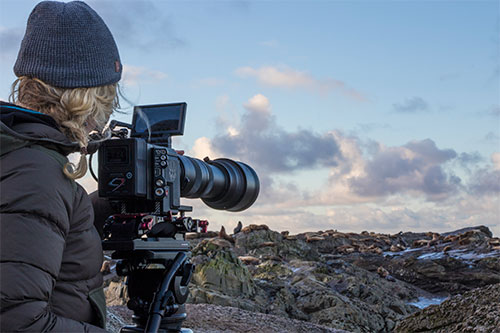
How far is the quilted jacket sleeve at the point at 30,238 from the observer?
1.72 meters

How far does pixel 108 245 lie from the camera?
2.68 m

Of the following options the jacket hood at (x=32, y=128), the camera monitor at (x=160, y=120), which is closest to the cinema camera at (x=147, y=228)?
the camera monitor at (x=160, y=120)

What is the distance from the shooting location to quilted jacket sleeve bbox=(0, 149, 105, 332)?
5.65 feet

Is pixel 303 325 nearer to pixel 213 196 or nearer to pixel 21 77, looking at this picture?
pixel 213 196

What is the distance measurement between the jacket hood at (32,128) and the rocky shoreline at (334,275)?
12.6 ft

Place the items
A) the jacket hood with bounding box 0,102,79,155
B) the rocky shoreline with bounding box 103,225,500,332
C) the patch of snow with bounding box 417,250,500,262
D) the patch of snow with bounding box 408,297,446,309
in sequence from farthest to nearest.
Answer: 1. the patch of snow with bounding box 417,250,500,262
2. the patch of snow with bounding box 408,297,446,309
3. the rocky shoreline with bounding box 103,225,500,332
4. the jacket hood with bounding box 0,102,79,155

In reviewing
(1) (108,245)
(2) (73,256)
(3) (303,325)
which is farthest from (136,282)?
(3) (303,325)

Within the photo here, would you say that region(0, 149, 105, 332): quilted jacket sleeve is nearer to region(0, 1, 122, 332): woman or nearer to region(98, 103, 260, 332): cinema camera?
region(0, 1, 122, 332): woman

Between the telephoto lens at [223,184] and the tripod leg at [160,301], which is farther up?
the telephoto lens at [223,184]

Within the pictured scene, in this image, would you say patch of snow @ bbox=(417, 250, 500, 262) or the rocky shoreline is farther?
patch of snow @ bbox=(417, 250, 500, 262)

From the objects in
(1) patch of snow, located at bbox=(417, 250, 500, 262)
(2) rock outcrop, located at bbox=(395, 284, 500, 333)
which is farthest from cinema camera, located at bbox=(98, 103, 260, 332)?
(1) patch of snow, located at bbox=(417, 250, 500, 262)

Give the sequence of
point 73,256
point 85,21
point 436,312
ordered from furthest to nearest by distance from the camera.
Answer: point 436,312
point 85,21
point 73,256

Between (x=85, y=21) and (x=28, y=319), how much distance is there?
46.7 inches

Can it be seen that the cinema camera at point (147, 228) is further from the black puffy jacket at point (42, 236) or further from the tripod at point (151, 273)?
the black puffy jacket at point (42, 236)
